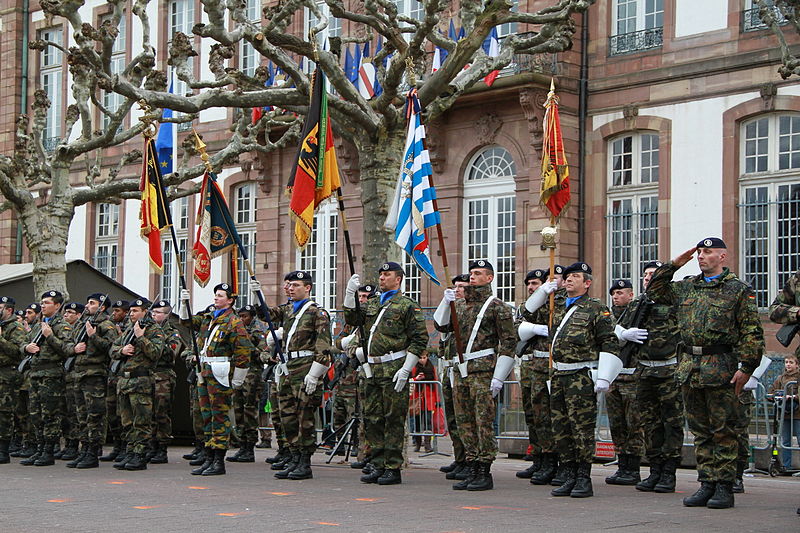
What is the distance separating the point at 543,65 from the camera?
23094 millimetres

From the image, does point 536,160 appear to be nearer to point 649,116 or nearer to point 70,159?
point 649,116

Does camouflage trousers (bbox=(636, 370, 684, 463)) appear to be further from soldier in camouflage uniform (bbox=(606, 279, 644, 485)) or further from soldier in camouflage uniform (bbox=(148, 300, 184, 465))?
soldier in camouflage uniform (bbox=(148, 300, 184, 465))

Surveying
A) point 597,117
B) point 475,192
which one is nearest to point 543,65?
point 597,117

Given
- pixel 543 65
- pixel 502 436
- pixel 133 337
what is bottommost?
pixel 502 436

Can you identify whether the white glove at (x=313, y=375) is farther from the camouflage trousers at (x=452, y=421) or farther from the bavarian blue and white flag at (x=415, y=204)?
the bavarian blue and white flag at (x=415, y=204)

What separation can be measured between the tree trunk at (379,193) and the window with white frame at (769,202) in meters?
8.05

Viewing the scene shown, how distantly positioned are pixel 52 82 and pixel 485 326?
25889 millimetres

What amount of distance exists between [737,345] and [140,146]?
984 inches

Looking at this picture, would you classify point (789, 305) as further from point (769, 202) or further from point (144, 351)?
point (769, 202)

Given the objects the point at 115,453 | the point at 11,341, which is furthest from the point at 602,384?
the point at 11,341

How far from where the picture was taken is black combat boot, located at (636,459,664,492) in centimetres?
1165

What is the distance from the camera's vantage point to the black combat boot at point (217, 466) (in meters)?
13.2

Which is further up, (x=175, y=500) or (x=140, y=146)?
(x=140, y=146)

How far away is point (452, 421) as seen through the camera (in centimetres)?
1322
